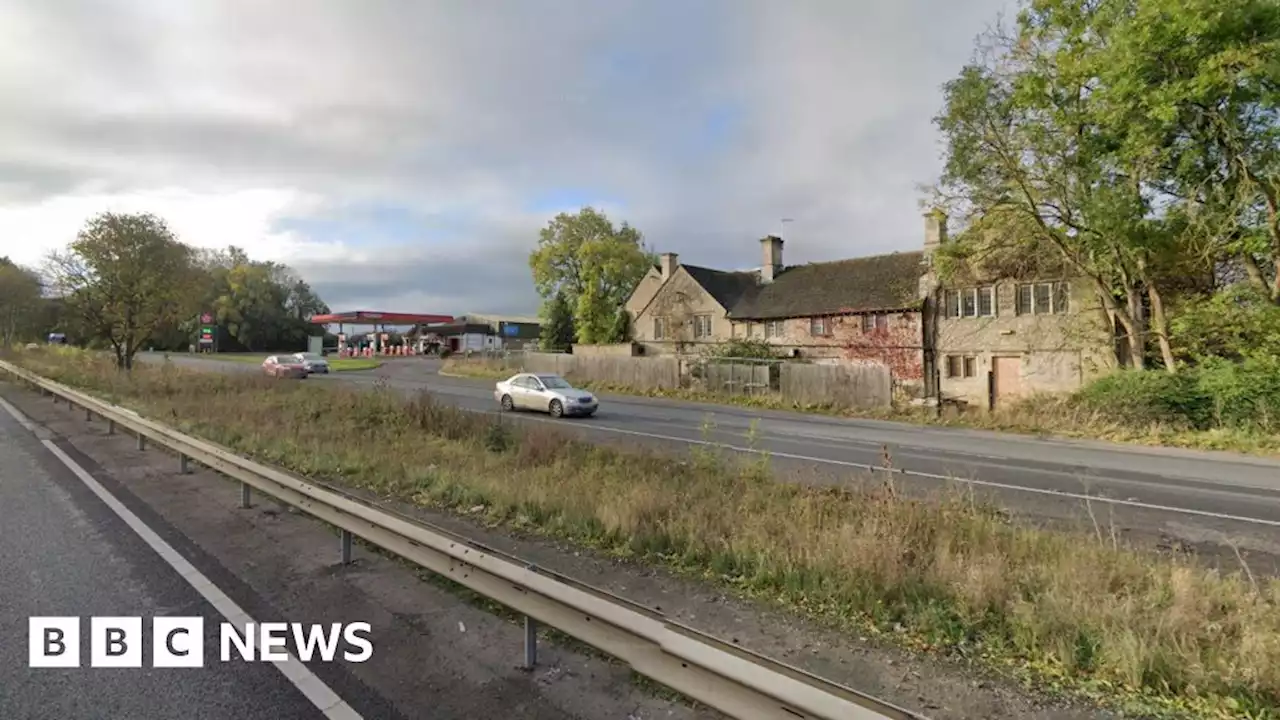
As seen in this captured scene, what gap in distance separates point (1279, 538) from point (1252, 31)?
17412 millimetres

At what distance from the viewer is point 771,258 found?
44375mm

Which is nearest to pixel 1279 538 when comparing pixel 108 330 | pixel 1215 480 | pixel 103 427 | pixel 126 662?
pixel 1215 480

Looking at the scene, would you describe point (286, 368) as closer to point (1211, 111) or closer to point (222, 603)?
point (222, 603)

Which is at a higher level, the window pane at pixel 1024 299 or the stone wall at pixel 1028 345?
the window pane at pixel 1024 299

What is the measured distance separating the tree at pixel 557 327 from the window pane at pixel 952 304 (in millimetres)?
30723

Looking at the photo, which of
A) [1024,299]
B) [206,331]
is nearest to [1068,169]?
[1024,299]

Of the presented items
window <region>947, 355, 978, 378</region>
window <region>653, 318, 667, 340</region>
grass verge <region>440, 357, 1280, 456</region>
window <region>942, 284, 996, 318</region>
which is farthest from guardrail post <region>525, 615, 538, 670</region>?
window <region>653, 318, 667, 340</region>

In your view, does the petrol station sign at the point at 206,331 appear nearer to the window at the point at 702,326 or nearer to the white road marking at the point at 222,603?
the window at the point at 702,326

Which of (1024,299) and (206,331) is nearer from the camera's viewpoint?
(1024,299)

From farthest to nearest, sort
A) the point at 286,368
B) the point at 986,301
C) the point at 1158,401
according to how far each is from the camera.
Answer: the point at 286,368 → the point at 986,301 → the point at 1158,401

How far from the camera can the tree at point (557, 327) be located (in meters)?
55.2

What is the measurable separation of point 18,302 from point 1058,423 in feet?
195

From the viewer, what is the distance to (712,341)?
42750mm

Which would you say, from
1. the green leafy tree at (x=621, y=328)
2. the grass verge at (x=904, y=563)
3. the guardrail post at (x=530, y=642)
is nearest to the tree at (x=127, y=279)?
the grass verge at (x=904, y=563)
